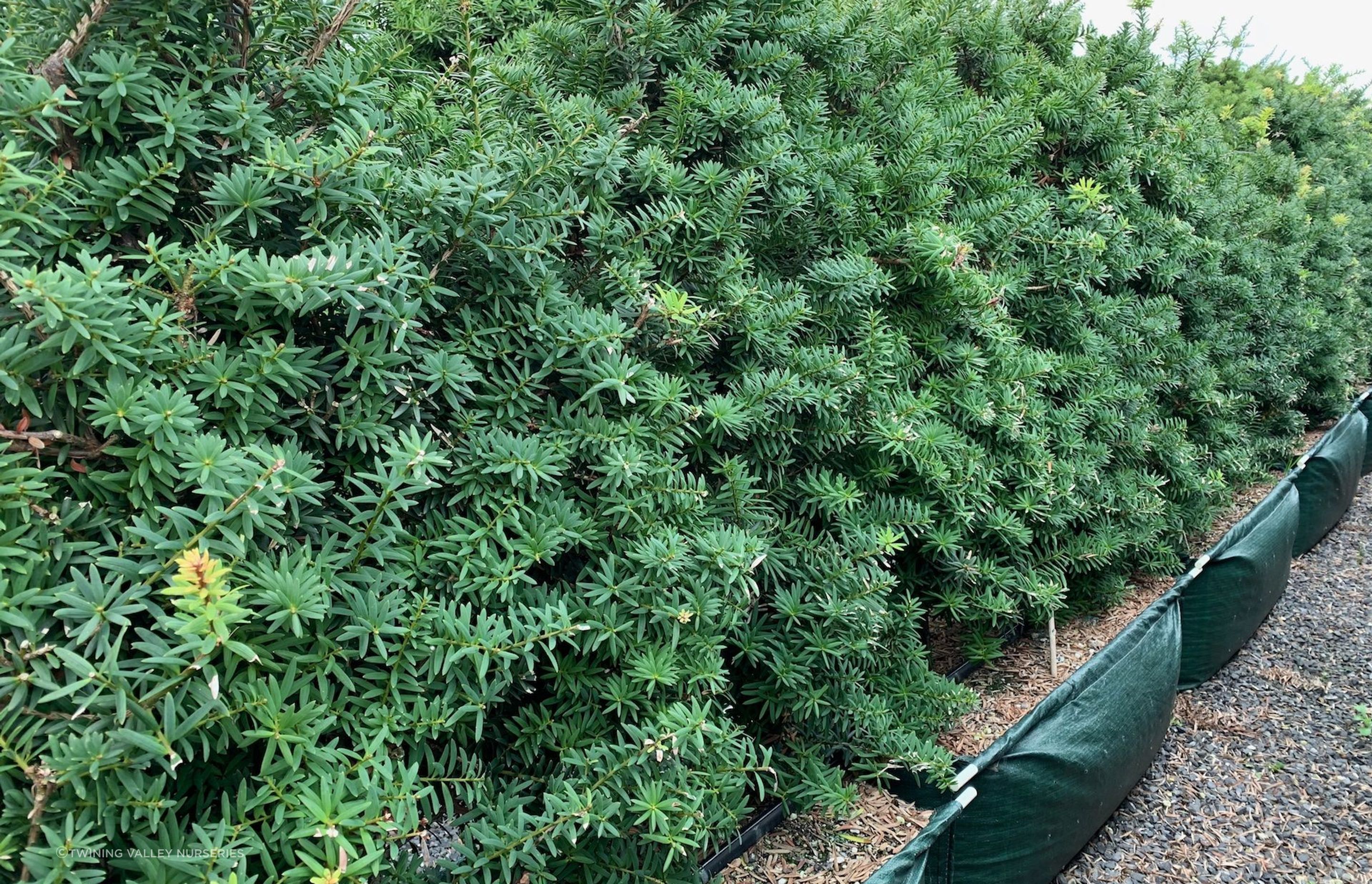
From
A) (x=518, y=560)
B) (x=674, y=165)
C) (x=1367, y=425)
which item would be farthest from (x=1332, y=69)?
(x=518, y=560)

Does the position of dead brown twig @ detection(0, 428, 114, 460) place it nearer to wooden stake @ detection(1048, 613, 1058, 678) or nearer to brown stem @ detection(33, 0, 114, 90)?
brown stem @ detection(33, 0, 114, 90)

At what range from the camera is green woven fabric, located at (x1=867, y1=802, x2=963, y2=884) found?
2.03m

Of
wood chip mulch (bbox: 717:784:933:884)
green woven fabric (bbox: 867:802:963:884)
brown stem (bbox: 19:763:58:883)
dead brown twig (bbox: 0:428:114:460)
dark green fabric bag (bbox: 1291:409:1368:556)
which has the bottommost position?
wood chip mulch (bbox: 717:784:933:884)

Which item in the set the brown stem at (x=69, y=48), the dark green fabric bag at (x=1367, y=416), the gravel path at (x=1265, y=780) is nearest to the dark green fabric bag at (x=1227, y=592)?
the gravel path at (x=1265, y=780)

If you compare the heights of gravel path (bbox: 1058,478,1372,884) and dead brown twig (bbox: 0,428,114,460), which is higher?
dead brown twig (bbox: 0,428,114,460)

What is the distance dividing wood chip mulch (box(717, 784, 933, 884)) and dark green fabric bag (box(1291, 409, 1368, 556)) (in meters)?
4.26

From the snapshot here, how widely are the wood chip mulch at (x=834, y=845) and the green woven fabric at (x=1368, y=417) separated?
7223 mm

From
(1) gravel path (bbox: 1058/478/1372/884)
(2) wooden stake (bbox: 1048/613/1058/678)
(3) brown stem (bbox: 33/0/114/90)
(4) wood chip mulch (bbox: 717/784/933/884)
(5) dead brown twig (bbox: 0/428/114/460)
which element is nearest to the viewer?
(5) dead brown twig (bbox: 0/428/114/460)

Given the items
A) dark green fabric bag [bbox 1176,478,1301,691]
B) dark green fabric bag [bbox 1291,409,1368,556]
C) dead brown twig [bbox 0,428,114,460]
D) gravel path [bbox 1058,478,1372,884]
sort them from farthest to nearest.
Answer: dark green fabric bag [bbox 1291,409,1368,556] → dark green fabric bag [bbox 1176,478,1301,691] → gravel path [bbox 1058,478,1372,884] → dead brown twig [bbox 0,428,114,460]

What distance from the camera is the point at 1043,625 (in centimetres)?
387

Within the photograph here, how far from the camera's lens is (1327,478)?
5.90 m

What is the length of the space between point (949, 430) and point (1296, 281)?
519 cm

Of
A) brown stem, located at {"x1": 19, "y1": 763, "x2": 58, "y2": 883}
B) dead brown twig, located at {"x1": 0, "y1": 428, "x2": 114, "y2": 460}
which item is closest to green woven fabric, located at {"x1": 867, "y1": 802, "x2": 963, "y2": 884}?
brown stem, located at {"x1": 19, "y1": 763, "x2": 58, "y2": 883}

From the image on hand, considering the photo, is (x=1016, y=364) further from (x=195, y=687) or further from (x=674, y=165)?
(x=195, y=687)
